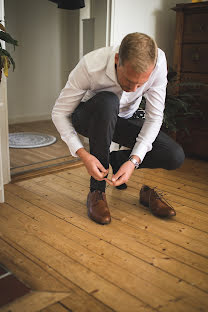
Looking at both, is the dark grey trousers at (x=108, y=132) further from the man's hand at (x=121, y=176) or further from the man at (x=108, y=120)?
the man's hand at (x=121, y=176)

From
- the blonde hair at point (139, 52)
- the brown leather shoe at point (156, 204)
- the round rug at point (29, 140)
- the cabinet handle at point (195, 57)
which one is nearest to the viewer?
the blonde hair at point (139, 52)

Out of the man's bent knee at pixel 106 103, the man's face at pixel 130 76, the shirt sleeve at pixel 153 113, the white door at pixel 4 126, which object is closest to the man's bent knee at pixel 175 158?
the shirt sleeve at pixel 153 113

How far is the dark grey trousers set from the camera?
4.43 feet

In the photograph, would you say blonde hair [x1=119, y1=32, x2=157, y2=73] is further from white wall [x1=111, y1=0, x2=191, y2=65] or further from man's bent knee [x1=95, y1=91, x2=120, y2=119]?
white wall [x1=111, y1=0, x2=191, y2=65]

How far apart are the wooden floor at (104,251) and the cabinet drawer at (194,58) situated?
0.91 meters

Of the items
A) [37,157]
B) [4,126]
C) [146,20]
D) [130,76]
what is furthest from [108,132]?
[146,20]

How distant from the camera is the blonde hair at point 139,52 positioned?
1.07 metres

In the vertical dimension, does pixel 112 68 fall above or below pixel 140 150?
above

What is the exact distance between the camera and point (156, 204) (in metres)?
1.50

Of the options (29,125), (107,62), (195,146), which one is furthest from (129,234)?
(29,125)

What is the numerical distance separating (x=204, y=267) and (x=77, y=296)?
446 millimetres

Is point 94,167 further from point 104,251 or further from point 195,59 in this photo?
point 195,59

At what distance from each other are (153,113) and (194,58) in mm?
1039

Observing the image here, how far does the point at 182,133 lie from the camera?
2436mm
